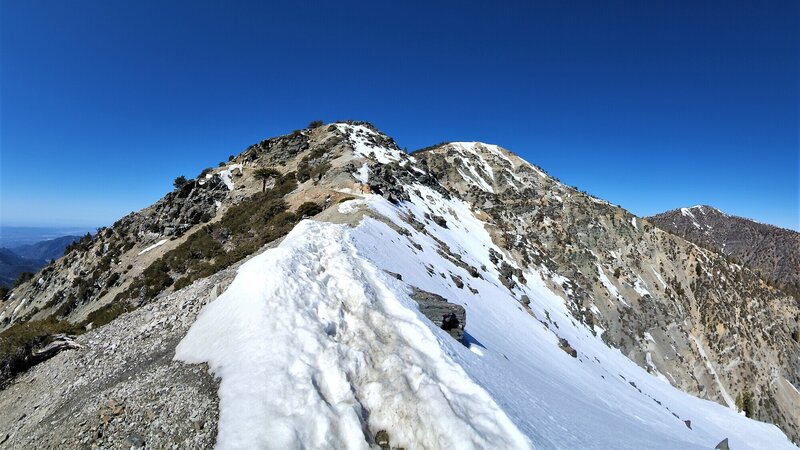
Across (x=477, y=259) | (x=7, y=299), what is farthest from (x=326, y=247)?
(x=7, y=299)

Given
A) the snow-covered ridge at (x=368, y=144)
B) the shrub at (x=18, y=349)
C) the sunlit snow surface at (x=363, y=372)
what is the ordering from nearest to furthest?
the sunlit snow surface at (x=363, y=372) → the shrub at (x=18, y=349) → the snow-covered ridge at (x=368, y=144)

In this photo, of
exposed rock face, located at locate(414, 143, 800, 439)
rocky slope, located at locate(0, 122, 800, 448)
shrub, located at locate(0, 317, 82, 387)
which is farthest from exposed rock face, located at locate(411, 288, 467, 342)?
exposed rock face, located at locate(414, 143, 800, 439)

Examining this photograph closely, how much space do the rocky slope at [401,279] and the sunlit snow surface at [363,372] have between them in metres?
0.59

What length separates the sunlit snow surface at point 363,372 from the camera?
8.02 m

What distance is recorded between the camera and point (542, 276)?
A: 5775cm

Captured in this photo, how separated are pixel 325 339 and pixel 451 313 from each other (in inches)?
265

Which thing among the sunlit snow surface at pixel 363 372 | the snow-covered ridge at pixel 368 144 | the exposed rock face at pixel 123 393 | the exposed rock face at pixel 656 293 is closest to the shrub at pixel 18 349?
the exposed rock face at pixel 123 393

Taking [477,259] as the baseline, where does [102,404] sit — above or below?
below

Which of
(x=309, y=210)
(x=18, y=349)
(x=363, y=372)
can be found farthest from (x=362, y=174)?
(x=363, y=372)

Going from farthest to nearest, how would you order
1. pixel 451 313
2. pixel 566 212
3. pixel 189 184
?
pixel 566 212 < pixel 189 184 < pixel 451 313

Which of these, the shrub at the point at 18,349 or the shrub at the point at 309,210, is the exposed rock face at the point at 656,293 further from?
the shrub at the point at 18,349

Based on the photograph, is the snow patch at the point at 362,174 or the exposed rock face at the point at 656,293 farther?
the exposed rock face at the point at 656,293

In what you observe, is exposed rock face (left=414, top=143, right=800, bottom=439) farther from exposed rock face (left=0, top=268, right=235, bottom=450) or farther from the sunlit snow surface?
exposed rock face (left=0, top=268, right=235, bottom=450)

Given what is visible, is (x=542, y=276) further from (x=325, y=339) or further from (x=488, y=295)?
(x=325, y=339)
